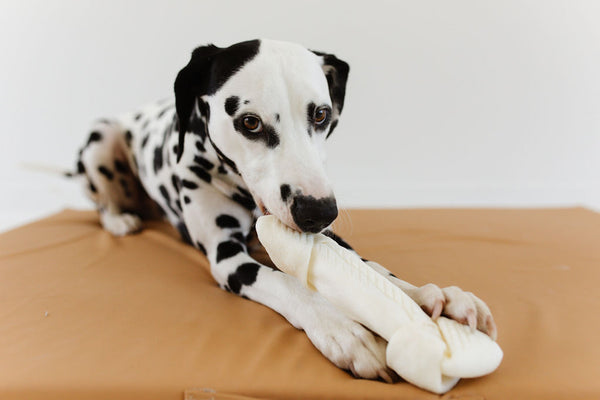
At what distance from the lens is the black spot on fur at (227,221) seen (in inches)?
62.6

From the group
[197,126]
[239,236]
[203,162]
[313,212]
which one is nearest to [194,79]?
[197,126]

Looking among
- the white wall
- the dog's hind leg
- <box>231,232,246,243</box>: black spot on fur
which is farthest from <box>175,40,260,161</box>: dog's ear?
the white wall

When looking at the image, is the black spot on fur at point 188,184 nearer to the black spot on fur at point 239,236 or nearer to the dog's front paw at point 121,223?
the black spot on fur at point 239,236

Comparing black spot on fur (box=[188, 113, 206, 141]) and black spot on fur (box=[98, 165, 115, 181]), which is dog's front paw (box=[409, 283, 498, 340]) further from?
black spot on fur (box=[98, 165, 115, 181])

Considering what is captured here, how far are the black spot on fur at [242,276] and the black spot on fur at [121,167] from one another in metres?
1.22

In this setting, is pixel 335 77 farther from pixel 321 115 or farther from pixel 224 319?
pixel 224 319

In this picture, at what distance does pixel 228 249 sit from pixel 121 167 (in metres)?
1.13

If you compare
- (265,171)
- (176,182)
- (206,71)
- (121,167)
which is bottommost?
(121,167)

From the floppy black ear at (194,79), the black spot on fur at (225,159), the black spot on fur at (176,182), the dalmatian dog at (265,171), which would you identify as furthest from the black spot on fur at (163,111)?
the black spot on fur at (225,159)

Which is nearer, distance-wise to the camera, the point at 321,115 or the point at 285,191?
the point at 285,191

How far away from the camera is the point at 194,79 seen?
1.46 metres

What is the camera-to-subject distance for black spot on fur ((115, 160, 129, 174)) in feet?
7.66

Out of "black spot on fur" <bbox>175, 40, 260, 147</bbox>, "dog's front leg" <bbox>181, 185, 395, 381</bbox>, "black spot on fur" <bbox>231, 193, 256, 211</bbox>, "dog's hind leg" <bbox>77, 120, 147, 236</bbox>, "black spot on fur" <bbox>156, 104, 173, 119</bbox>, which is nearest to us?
"dog's front leg" <bbox>181, 185, 395, 381</bbox>

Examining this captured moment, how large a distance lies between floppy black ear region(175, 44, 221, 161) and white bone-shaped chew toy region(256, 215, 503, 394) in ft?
1.90
